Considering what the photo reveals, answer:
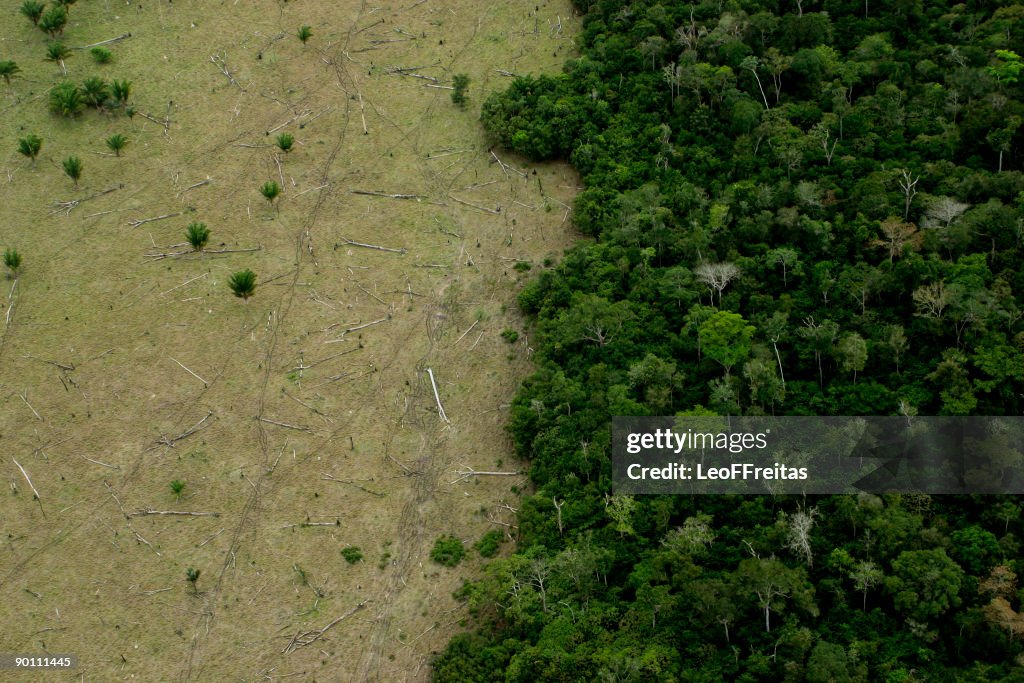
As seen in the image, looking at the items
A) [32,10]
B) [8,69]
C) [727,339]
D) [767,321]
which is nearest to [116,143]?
[8,69]

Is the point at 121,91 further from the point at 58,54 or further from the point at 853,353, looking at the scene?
the point at 853,353

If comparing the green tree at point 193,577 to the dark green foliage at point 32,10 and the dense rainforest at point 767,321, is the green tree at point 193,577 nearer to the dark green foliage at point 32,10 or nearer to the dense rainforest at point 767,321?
the dense rainforest at point 767,321

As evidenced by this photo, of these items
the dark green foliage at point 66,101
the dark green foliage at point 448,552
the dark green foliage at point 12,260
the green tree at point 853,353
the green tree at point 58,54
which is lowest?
the dark green foliage at point 448,552

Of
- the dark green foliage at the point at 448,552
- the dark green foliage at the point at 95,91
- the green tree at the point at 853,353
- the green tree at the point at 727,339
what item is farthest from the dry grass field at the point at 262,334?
the green tree at the point at 853,353

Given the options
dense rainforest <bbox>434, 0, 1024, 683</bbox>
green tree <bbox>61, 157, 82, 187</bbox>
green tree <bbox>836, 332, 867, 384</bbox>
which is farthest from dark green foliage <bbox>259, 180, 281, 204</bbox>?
green tree <bbox>836, 332, 867, 384</bbox>

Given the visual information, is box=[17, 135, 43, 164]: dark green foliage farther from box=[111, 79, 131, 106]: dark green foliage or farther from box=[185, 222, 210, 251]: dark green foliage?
box=[185, 222, 210, 251]: dark green foliage

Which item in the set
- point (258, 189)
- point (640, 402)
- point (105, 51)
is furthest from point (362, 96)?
point (640, 402)
